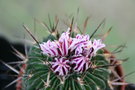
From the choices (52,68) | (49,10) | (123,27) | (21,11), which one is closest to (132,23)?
(123,27)

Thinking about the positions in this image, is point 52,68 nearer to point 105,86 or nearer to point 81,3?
point 105,86

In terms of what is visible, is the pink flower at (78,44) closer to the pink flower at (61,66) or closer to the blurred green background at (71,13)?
the pink flower at (61,66)

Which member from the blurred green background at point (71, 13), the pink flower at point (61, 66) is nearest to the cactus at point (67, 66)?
the pink flower at point (61, 66)

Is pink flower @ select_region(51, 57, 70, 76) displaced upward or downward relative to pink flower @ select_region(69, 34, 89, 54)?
downward

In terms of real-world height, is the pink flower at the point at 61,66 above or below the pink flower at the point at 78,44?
below

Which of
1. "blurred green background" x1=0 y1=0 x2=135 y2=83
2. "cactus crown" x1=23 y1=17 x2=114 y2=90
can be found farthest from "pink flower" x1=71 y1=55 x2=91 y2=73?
"blurred green background" x1=0 y1=0 x2=135 y2=83

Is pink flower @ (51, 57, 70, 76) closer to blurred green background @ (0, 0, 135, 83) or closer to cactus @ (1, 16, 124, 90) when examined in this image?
cactus @ (1, 16, 124, 90)

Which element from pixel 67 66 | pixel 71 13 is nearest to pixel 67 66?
pixel 67 66
